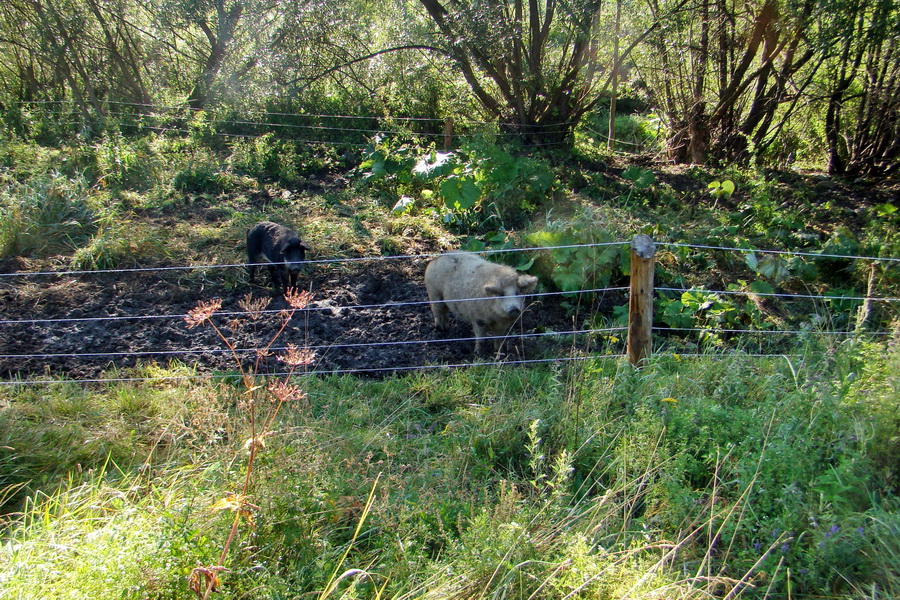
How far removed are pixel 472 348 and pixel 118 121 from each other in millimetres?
9581

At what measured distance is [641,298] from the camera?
15.6ft

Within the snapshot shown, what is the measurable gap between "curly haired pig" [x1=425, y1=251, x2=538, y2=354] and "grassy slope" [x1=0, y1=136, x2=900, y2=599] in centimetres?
70

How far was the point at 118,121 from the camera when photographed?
12031 millimetres

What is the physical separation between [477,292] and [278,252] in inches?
96.5

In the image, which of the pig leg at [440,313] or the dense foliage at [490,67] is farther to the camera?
the dense foliage at [490,67]

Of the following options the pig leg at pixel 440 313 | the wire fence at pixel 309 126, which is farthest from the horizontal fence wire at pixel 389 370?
the wire fence at pixel 309 126

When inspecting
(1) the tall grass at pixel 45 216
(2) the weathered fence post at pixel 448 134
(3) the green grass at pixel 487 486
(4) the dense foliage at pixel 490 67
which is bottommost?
(3) the green grass at pixel 487 486

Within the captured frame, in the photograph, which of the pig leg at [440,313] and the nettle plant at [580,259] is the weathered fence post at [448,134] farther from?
the pig leg at [440,313]

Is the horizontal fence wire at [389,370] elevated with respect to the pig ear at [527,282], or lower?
lower

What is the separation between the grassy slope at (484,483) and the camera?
283cm

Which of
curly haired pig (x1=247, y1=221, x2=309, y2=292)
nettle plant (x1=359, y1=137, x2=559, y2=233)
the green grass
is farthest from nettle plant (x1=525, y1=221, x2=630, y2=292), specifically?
curly haired pig (x1=247, y1=221, x2=309, y2=292)

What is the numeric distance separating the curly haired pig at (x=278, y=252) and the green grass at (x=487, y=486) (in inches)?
89.9

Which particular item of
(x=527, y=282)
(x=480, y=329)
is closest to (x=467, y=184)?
(x=480, y=329)

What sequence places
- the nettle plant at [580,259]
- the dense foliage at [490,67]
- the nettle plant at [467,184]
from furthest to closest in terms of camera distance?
the dense foliage at [490,67] < the nettle plant at [467,184] < the nettle plant at [580,259]
